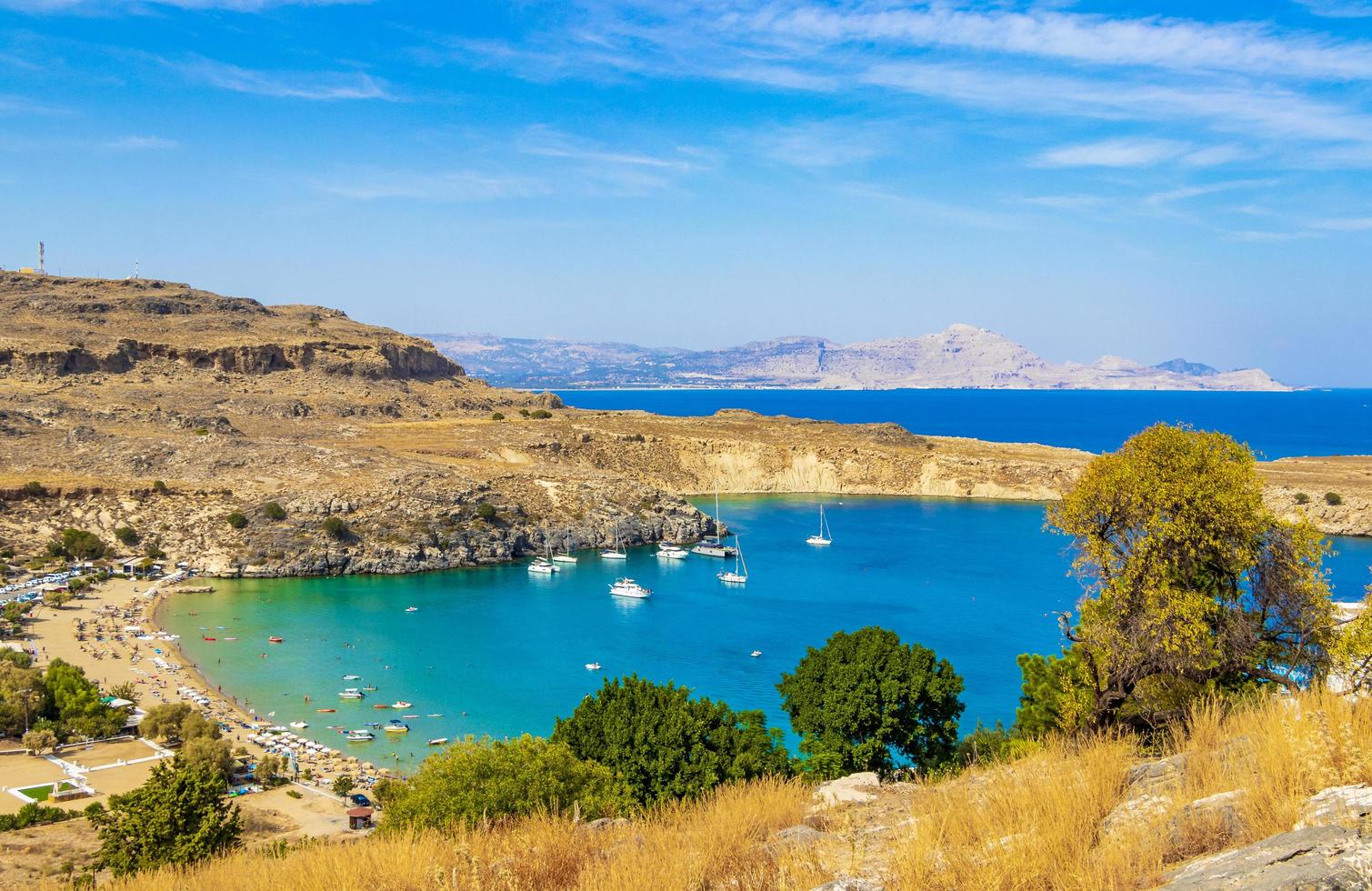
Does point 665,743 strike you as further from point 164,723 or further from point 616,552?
point 616,552

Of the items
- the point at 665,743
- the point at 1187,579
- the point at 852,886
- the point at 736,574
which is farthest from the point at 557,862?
the point at 736,574

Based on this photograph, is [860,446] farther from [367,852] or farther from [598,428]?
[367,852]

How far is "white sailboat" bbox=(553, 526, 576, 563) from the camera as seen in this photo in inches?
2815

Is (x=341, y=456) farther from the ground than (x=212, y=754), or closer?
farther from the ground

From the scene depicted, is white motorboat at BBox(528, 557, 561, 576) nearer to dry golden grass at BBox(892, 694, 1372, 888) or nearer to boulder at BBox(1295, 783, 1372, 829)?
dry golden grass at BBox(892, 694, 1372, 888)

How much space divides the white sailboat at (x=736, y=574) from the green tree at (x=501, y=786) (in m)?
45.0

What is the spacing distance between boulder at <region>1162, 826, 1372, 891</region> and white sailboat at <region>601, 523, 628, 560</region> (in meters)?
67.6

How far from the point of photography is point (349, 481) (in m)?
73.8

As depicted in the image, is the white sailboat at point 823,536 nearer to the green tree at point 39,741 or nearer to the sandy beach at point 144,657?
the sandy beach at point 144,657

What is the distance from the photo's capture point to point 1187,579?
53.9ft

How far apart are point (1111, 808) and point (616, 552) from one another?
224 ft

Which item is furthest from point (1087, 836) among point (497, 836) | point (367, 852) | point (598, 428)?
point (598, 428)

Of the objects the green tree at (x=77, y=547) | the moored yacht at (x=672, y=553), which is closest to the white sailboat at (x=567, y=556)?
the moored yacht at (x=672, y=553)

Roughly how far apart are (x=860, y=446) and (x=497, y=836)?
339ft
